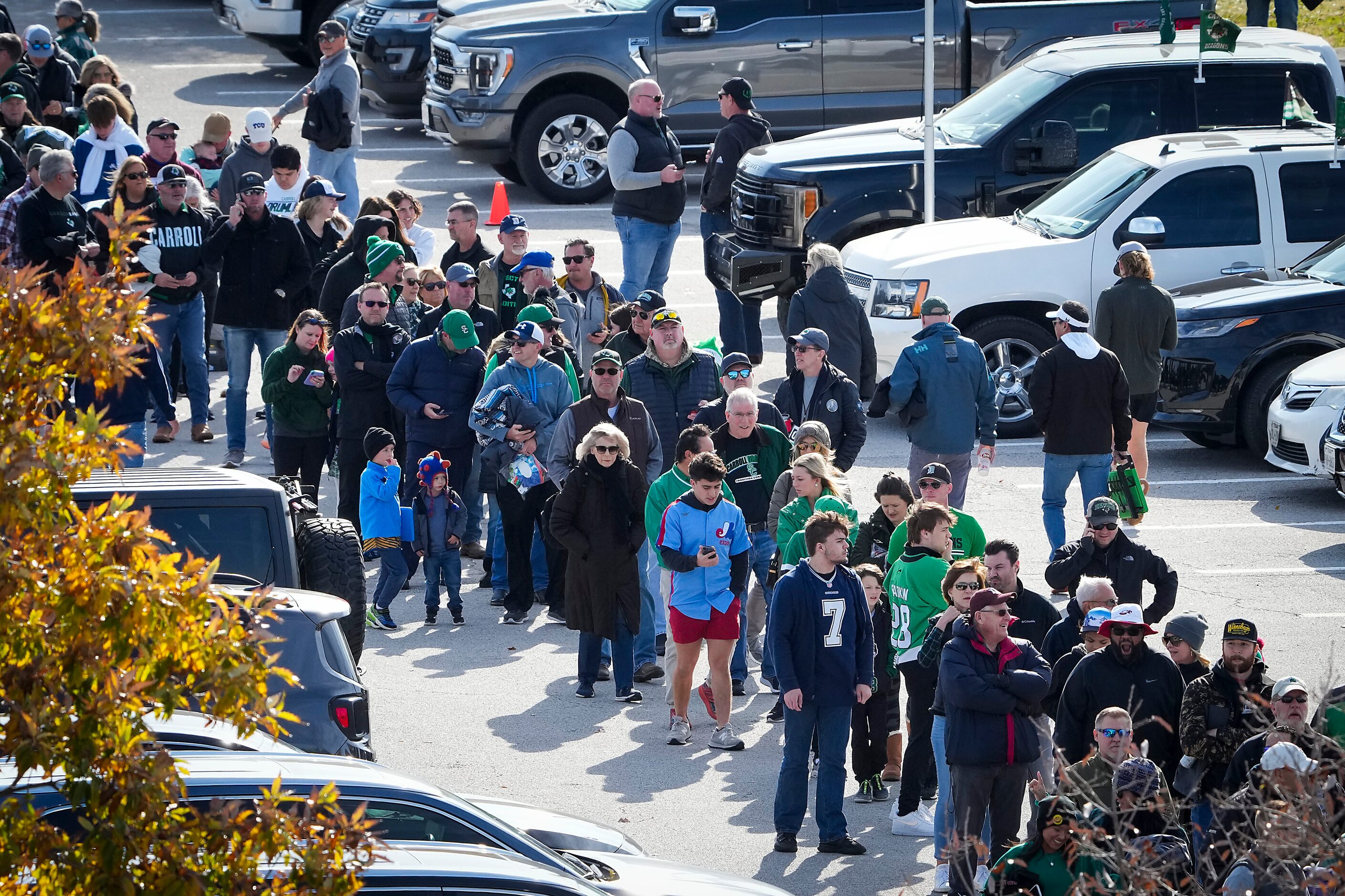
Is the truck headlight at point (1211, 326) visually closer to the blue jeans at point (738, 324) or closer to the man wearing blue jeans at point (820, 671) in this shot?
the blue jeans at point (738, 324)

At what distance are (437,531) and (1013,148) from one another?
6.73 m

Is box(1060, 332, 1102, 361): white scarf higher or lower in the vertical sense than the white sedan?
higher

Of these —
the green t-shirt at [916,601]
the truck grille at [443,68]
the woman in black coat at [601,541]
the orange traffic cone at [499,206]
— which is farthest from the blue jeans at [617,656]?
the truck grille at [443,68]

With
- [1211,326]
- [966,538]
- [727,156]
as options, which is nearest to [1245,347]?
[1211,326]

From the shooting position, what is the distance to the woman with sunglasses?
462 inches

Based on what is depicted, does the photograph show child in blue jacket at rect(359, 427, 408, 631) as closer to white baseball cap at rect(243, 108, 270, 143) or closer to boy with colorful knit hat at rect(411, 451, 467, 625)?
boy with colorful knit hat at rect(411, 451, 467, 625)

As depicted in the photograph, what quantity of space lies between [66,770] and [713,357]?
803 centimetres

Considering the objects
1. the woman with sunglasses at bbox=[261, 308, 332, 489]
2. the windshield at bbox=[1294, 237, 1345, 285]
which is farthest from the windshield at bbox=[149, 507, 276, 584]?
the windshield at bbox=[1294, 237, 1345, 285]

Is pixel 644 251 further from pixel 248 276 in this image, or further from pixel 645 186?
pixel 248 276

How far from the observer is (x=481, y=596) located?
11.6 m

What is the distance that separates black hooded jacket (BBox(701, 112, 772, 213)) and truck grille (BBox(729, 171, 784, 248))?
0.19 meters

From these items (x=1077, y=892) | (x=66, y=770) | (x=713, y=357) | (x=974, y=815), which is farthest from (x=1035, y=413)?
(x=66, y=770)

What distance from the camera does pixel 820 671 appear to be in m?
8.23

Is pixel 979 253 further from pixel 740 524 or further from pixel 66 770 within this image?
pixel 66 770
